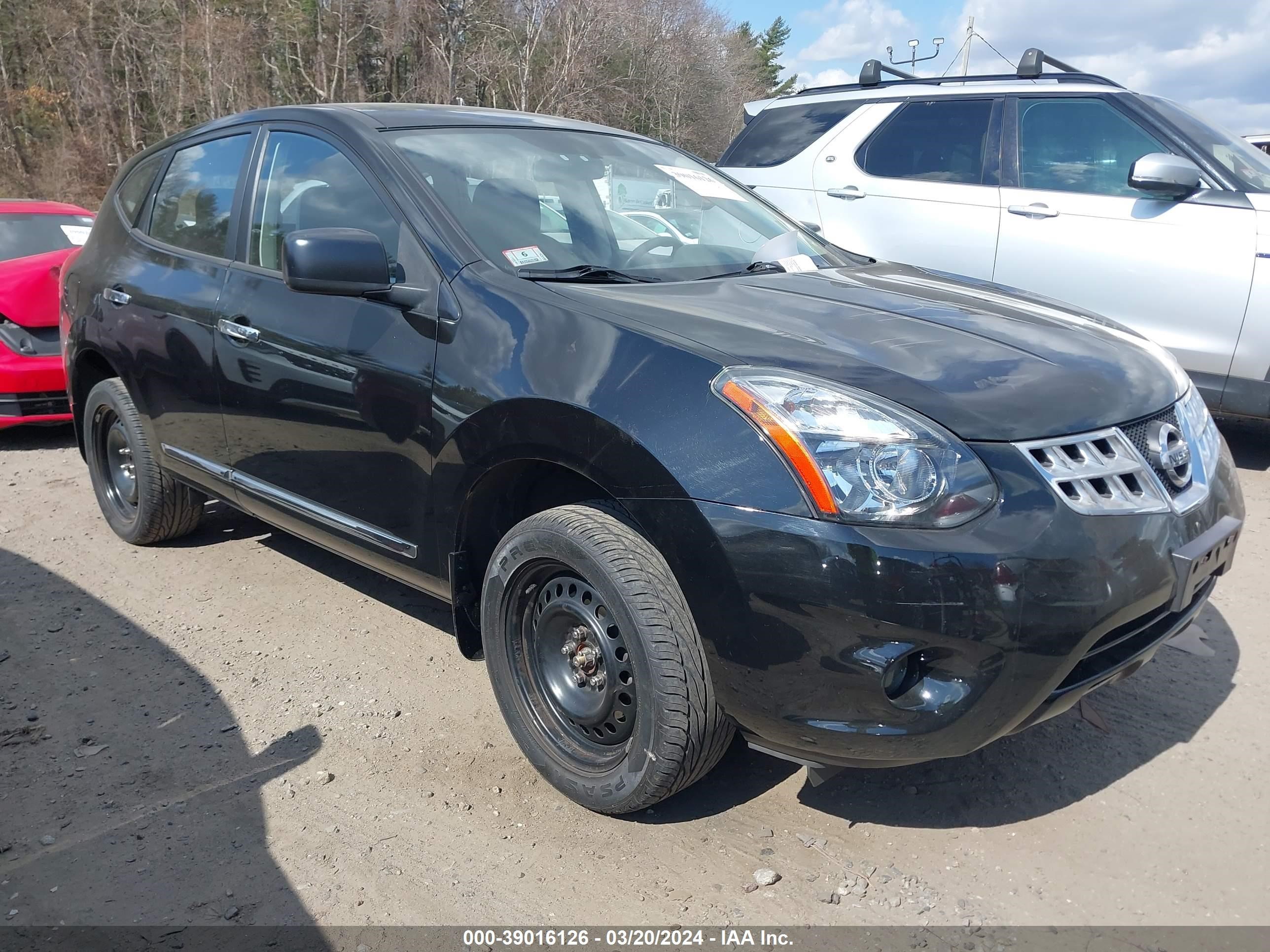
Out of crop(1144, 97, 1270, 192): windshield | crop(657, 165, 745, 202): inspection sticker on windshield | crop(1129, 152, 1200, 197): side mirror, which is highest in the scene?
crop(1144, 97, 1270, 192): windshield

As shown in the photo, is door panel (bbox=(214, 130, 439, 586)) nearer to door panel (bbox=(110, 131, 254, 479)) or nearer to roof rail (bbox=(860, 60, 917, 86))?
A: door panel (bbox=(110, 131, 254, 479))

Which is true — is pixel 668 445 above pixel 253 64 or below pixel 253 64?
above

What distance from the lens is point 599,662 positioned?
8.50 ft

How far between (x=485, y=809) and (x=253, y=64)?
27514 mm

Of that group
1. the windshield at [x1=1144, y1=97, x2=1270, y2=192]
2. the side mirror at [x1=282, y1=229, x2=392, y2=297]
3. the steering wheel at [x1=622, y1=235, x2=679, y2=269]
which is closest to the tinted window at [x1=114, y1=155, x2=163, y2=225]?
the side mirror at [x1=282, y1=229, x2=392, y2=297]

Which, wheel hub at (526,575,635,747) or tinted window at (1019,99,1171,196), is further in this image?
tinted window at (1019,99,1171,196)

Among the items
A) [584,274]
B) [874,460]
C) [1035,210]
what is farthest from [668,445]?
[1035,210]

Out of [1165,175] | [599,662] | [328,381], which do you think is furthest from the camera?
[1165,175]

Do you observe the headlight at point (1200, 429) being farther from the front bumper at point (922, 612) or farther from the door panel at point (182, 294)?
the door panel at point (182, 294)

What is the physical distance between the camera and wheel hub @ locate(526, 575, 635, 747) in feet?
8.29

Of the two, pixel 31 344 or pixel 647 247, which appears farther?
pixel 31 344

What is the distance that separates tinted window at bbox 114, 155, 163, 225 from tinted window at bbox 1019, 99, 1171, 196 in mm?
4503

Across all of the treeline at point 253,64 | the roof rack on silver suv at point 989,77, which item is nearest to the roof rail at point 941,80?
the roof rack on silver suv at point 989,77

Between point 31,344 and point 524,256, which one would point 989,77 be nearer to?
point 524,256
